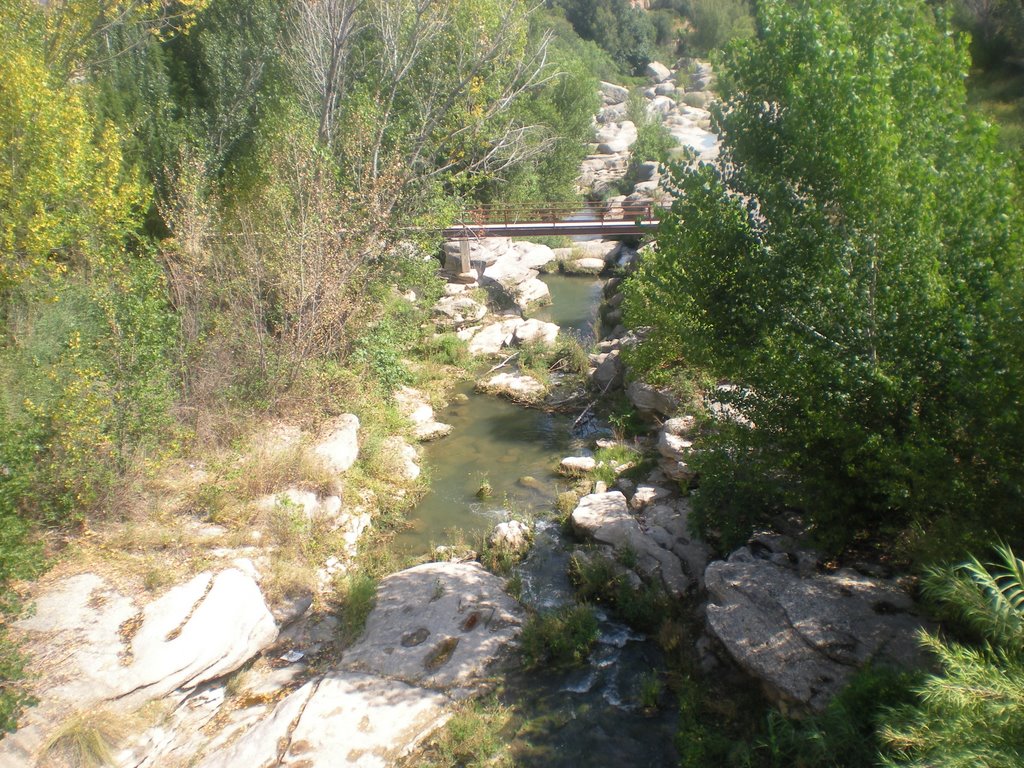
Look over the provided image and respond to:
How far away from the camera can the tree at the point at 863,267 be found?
6.25 m

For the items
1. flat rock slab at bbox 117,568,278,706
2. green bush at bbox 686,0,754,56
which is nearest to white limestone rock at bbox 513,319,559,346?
flat rock slab at bbox 117,568,278,706

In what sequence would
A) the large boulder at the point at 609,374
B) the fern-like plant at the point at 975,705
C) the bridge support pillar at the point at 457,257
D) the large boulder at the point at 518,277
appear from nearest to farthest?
the fern-like plant at the point at 975,705, the large boulder at the point at 609,374, the large boulder at the point at 518,277, the bridge support pillar at the point at 457,257

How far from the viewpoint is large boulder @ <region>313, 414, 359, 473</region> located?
11.7 m

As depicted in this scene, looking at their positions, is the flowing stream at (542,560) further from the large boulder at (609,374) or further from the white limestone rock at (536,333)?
the white limestone rock at (536,333)

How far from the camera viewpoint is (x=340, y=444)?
39.9ft

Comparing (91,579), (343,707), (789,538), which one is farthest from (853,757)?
(91,579)

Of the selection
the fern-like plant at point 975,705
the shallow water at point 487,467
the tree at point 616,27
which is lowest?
the shallow water at point 487,467

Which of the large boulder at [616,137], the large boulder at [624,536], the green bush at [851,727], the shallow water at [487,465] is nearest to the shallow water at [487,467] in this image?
the shallow water at [487,465]

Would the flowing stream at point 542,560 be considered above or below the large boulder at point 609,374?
below

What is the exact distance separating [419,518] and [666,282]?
5.81 m

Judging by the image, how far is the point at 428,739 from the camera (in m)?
7.16

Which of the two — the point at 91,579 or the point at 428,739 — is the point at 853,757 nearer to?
the point at 428,739

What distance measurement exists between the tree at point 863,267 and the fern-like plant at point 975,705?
1.69 meters

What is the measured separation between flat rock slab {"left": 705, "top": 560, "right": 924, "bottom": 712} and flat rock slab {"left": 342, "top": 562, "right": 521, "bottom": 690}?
2.63m
